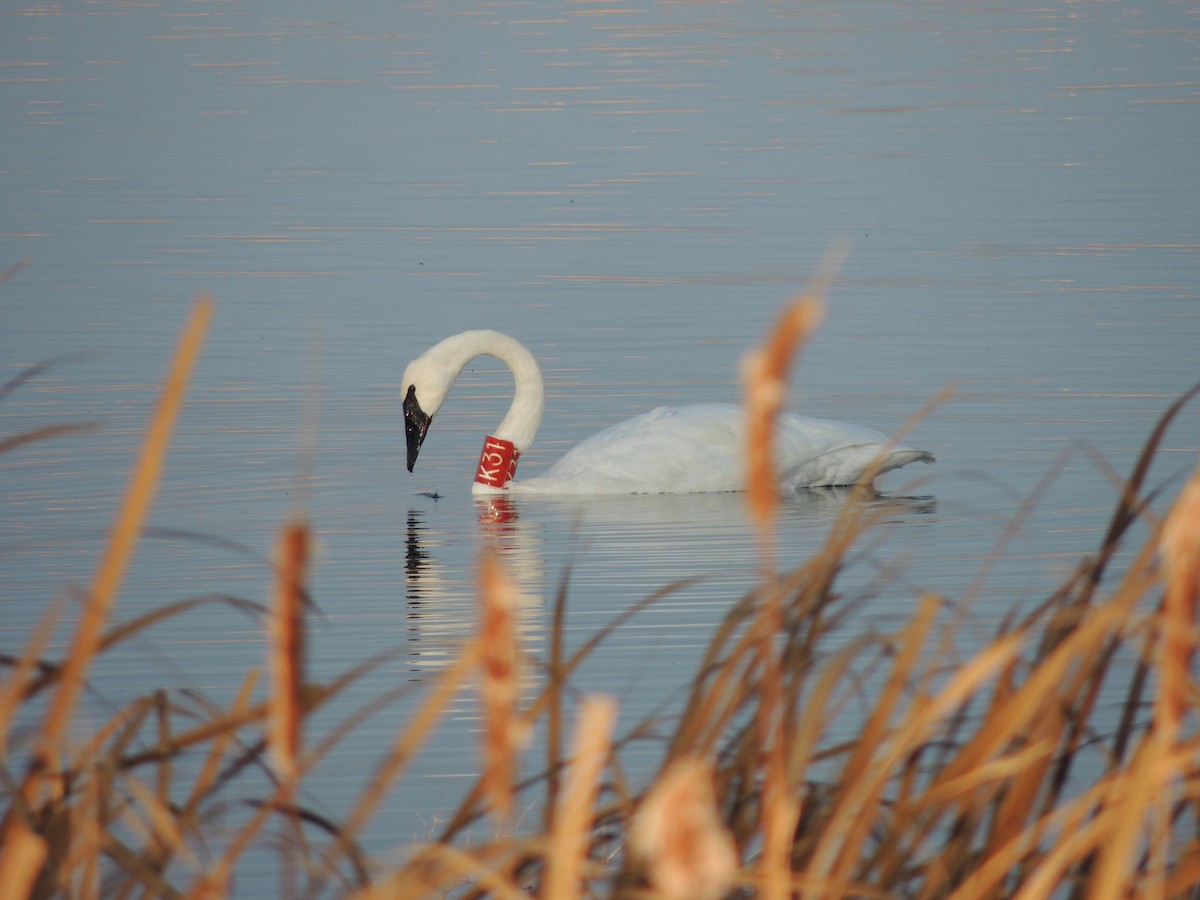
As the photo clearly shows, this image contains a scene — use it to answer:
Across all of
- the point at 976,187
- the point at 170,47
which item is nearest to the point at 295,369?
the point at 976,187

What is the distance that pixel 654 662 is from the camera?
6.95 meters

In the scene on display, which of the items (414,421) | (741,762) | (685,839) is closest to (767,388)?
(685,839)

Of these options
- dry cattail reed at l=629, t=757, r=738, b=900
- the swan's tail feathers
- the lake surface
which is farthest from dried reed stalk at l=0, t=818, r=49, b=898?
the swan's tail feathers

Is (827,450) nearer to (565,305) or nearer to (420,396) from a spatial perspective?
(420,396)

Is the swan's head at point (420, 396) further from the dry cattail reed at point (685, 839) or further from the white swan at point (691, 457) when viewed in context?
the dry cattail reed at point (685, 839)

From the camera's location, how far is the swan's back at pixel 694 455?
10.1 meters

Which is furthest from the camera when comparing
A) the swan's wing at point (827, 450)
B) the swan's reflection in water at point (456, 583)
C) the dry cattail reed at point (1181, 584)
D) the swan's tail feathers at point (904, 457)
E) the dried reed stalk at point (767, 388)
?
the swan's wing at point (827, 450)

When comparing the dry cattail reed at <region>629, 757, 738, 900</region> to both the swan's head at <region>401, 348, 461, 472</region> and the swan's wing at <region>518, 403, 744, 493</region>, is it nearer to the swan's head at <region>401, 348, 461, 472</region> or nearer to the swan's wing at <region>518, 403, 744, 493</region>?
the swan's wing at <region>518, 403, 744, 493</region>

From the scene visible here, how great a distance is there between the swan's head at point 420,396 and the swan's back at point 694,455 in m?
0.75

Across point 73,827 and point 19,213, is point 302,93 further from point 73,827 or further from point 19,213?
point 73,827

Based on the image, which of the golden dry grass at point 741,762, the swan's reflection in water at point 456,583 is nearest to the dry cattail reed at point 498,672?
the golden dry grass at point 741,762

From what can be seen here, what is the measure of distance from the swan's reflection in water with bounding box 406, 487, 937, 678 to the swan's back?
9 centimetres

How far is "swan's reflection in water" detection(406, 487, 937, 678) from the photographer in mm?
7637

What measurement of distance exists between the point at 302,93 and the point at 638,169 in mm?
8487
